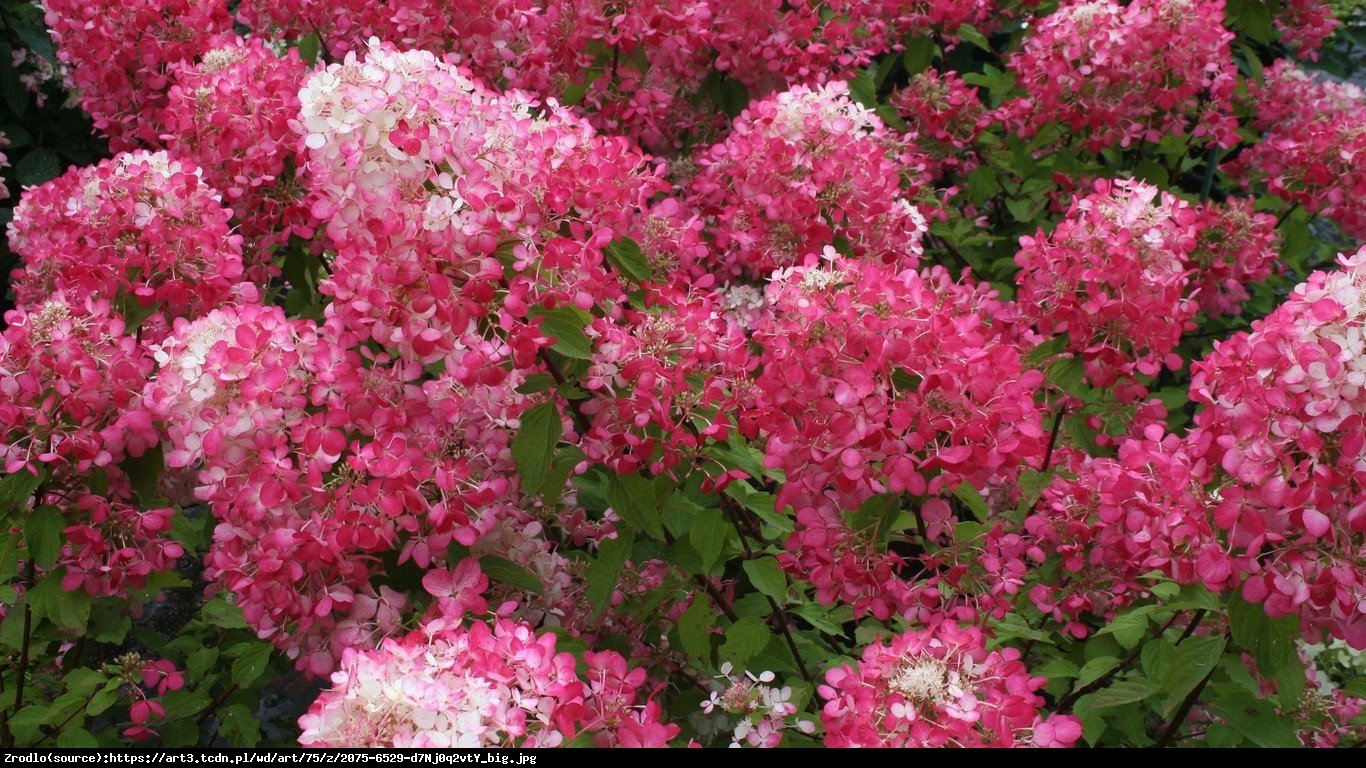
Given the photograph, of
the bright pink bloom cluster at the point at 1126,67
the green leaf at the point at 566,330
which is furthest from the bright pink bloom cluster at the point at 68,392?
the bright pink bloom cluster at the point at 1126,67

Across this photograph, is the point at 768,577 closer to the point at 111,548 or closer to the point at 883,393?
the point at 883,393

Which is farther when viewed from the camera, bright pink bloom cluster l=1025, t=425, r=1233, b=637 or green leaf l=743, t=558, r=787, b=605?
green leaf l=743, t=558, r=787, b=605

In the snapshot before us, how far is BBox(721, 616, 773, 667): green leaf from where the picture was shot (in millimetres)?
1816

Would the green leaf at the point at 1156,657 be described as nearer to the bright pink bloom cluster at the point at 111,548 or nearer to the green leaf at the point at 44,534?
the bright pink bloom cluster at the point at 111,548

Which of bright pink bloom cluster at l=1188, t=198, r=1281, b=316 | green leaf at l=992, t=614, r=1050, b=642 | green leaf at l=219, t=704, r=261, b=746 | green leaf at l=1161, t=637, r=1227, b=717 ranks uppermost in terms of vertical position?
bright pink bloom cluster at l=1188, t=198, r=1281, b=316

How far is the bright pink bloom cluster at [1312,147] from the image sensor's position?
10.3ft

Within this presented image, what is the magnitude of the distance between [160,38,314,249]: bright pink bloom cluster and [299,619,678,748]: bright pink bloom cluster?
128cm

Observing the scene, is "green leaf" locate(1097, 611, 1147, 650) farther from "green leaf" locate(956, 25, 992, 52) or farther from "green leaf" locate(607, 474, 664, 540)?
"green leaf" locate(956, 25, 992, 52)

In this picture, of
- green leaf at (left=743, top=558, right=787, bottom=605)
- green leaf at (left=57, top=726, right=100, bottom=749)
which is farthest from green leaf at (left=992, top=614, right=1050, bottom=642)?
green leaf at (left=57, top=726, right=100, bottom=749)

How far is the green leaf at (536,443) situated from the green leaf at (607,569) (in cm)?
18

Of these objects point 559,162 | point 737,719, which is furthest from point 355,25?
point 737,719

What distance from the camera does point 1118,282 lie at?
204 centimetres

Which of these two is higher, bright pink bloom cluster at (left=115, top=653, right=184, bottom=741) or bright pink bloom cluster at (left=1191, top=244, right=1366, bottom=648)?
bright pink bloom cluster at (left=1191, top=244, right=1366, bottom=648)

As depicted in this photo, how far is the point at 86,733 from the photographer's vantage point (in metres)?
2.07
